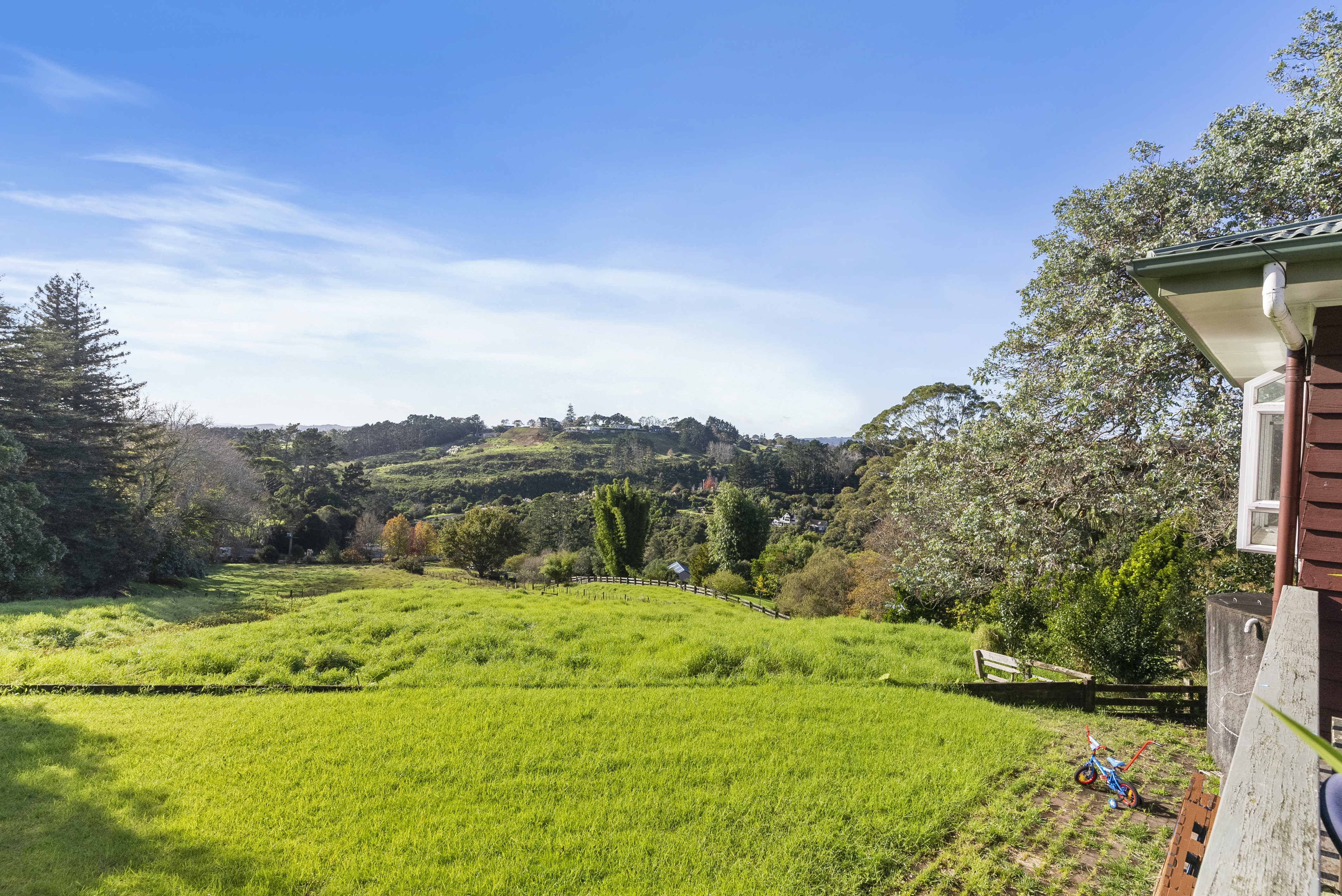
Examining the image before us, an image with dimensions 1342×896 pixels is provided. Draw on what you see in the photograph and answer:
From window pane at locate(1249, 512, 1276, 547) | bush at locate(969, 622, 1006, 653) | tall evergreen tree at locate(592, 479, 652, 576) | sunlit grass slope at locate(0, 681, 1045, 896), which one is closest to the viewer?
sunlit grass slope at locate(0, 681, 1045, 896)

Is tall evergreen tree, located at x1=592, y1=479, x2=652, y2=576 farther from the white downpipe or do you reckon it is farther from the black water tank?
the white downpipe

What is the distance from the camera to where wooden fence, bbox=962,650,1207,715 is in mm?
8562

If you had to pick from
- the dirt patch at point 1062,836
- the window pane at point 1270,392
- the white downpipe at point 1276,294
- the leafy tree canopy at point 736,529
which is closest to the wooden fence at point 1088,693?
the dirt patch at point 1062,836

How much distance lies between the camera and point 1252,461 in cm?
484

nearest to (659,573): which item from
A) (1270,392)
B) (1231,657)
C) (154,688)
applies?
(154,688)

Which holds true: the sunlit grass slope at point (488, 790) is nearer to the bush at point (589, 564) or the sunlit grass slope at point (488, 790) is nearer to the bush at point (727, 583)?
the bush at point (727, 583)

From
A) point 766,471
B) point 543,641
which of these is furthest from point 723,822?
point 766,471

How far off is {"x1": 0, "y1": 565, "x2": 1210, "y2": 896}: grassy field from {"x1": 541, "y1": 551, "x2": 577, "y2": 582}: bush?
859 inches

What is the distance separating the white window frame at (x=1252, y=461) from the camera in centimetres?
477

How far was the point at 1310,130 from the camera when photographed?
8008mm

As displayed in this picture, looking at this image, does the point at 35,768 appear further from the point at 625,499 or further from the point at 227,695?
the point at 625,499

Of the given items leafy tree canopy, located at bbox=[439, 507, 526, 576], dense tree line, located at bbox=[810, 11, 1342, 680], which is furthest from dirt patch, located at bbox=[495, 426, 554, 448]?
dense tree line, located at bbox=[810, 11, 1342, 680]

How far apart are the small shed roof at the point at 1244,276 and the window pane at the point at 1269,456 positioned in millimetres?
1069

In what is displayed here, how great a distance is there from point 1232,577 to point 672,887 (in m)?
9.85
